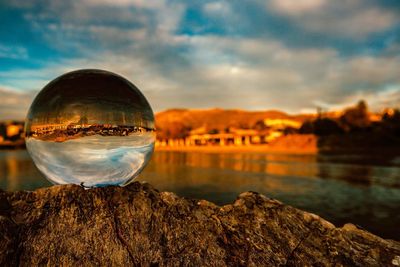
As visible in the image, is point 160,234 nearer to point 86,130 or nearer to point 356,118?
point 86,130

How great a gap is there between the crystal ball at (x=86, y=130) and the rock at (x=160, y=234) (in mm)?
349

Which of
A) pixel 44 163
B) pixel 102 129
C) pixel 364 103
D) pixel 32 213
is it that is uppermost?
pixel 364 103

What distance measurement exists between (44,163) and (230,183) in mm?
15184

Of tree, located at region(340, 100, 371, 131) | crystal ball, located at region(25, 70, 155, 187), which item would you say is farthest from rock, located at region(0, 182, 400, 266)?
tree, located at region(340, 100, 371, 131)

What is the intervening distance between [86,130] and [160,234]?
174cm

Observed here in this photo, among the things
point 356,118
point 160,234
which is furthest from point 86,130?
point 356,118

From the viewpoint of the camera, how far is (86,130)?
179 inches

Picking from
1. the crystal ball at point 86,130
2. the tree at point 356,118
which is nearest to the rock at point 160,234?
the crystal ball at point 86,130

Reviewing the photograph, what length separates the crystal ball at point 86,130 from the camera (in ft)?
14.9

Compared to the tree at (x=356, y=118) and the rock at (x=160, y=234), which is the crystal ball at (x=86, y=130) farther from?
the tree at (x=356, y=118)

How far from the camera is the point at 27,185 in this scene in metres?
17.5

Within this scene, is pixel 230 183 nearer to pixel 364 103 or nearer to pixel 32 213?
pixel 32 213

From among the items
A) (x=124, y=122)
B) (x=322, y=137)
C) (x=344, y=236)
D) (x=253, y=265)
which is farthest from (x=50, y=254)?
(x=322, y=137)

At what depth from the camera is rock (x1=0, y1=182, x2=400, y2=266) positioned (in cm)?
373
